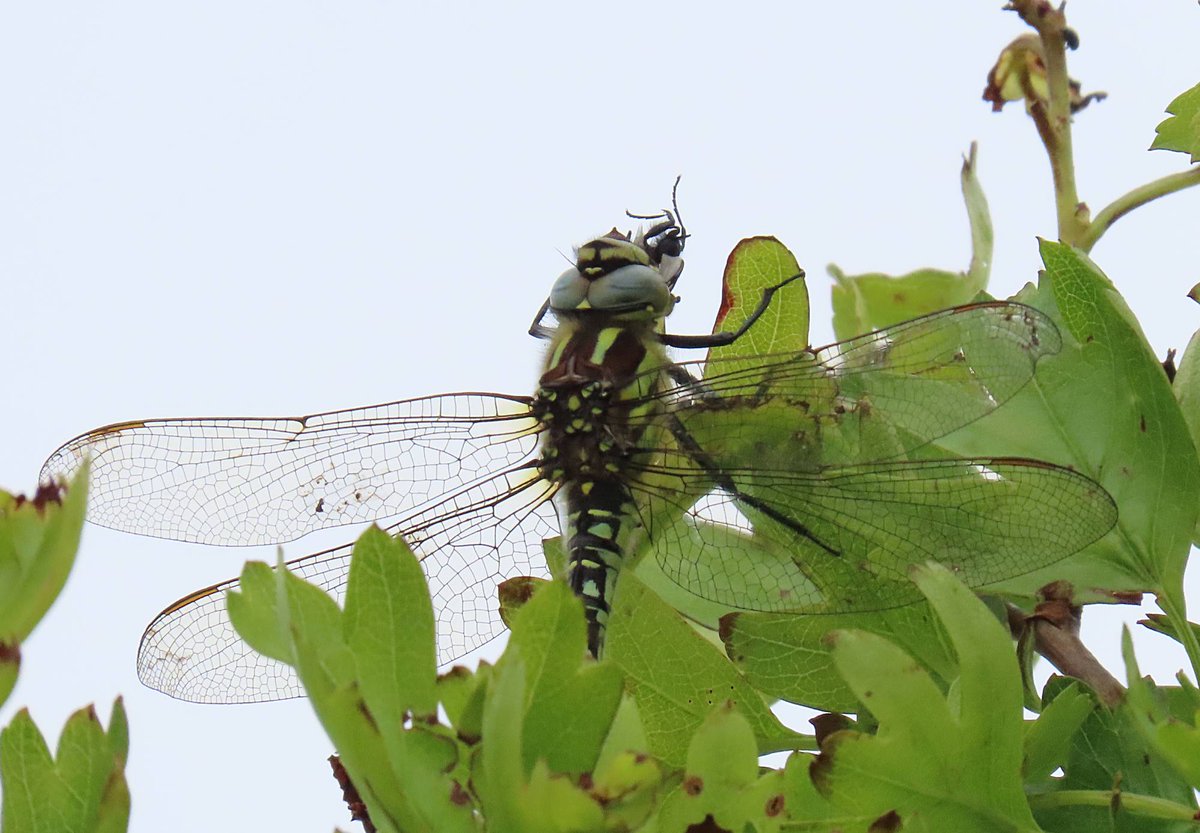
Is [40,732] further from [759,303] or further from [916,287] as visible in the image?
[916,287]

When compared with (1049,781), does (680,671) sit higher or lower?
higher

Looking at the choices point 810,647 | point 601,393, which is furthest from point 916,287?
point 810,647

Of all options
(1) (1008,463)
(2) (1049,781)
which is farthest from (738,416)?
(2) (1049,781)

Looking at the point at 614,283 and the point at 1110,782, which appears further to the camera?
the point at 614,283

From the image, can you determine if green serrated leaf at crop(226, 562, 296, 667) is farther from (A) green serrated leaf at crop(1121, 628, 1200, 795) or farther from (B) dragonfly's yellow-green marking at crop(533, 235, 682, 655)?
(A) green serrated leaf at crop(1121, 628, 1200, 795)

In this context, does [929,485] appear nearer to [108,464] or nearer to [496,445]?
[496,445]
